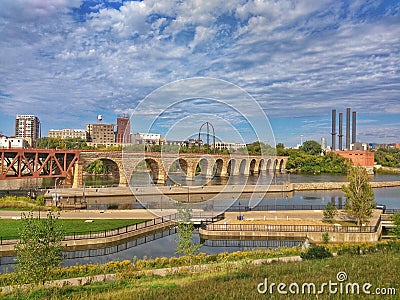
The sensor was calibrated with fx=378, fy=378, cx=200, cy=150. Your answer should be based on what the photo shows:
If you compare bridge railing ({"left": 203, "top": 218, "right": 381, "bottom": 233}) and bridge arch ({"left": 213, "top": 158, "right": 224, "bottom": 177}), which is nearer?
bridge railing ({"left": 203, "top": 218, "right": 381, "bottom": 233})

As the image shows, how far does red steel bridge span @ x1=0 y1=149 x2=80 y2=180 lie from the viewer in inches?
1959

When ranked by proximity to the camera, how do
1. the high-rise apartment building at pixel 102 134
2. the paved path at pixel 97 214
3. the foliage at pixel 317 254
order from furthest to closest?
the high-rise apartment building at pixel 102 134 → the paved path at pixel 97 214 → the foliage at pixel 317 254

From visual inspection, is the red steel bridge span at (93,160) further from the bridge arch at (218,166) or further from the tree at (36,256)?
the tree at (36,256)

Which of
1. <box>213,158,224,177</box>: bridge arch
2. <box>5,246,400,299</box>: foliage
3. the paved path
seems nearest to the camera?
<box>5,246,400,299</box>: foliage

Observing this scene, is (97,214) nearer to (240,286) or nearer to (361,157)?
(240,286)

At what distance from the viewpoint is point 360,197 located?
29156 mm

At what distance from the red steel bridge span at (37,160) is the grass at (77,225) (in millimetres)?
23018

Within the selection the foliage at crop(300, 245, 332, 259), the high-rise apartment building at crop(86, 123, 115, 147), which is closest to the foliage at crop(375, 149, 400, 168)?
the high-rise apartment building at crop(86, 123, 115, 147)

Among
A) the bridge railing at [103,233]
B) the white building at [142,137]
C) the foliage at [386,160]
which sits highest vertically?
the foliage at [386,160]

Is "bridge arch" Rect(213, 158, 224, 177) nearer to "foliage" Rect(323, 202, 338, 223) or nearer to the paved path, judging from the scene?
the paved path

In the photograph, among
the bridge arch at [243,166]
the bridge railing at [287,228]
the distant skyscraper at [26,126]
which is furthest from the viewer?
the distant skyscraper at [26,126]

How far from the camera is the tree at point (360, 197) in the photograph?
94.5 ft

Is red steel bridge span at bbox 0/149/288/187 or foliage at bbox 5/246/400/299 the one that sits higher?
red steel bridge span at bbox 0/149/288/187

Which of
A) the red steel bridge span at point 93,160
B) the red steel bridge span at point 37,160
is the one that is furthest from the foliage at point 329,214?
the red steel bridge span at point 37,160
